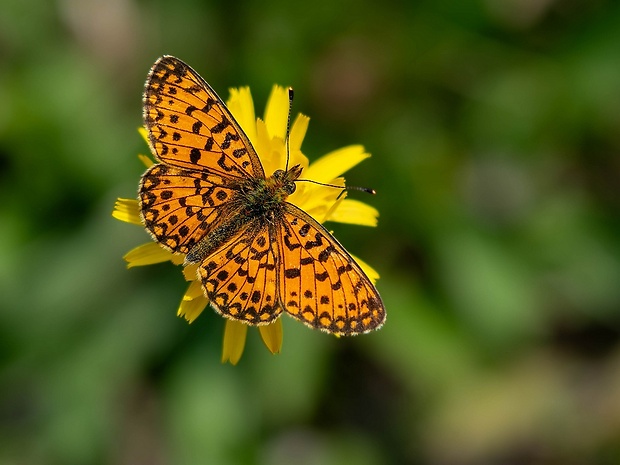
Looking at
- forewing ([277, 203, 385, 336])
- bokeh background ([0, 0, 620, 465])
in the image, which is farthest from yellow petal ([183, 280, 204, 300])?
bokeh background ([0, 0, 620, 465])

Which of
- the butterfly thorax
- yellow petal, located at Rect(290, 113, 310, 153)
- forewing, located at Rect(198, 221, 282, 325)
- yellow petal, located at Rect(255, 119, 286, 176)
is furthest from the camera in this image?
yellow petal, located at Rect(290, 113, 310, 153)

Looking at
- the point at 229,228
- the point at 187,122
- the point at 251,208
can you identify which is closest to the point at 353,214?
the point at 251,208

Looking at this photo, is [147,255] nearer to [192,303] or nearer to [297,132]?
[192,303]

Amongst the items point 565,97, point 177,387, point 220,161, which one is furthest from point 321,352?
point 565,97

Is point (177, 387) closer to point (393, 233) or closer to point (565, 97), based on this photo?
point (393, 233)

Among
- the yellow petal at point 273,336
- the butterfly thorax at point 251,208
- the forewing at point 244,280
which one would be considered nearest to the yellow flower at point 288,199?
the yellow petal at point 273,336

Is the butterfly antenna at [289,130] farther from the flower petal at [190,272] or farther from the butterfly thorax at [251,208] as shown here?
the flower petal at [190,272]

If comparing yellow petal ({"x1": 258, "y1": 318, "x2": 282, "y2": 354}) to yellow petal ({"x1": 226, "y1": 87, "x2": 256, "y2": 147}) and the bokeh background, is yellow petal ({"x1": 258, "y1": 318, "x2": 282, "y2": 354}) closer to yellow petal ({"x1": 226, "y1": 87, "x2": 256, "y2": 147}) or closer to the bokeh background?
yellow petal ({"x1": 226, "y1": 87, "x2": 256, "y2": 147})
